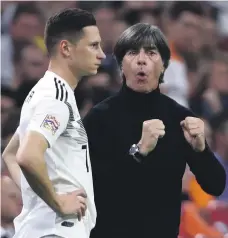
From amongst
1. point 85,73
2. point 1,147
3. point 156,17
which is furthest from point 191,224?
point 156,17

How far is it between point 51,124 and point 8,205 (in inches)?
93.7

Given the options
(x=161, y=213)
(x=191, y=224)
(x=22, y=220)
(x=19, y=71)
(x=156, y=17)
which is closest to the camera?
(x=22, y=220)

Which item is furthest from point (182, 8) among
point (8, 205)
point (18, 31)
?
point (8, 205)

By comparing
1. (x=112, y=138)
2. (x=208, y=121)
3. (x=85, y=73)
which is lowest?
(x=208, y=121)

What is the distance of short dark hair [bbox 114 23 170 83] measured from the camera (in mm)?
4992

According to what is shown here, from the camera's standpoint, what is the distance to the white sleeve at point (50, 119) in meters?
4.22

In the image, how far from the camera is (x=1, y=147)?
7.14 m

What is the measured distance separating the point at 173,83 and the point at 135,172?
4.51 metres

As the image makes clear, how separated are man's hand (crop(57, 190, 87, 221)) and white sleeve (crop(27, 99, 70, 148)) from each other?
26 centimetres

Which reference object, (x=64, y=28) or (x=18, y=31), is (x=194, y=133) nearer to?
(x=64, y=28)

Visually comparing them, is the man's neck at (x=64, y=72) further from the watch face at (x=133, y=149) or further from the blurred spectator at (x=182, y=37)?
the blurred spectator at (x=182, y=37)

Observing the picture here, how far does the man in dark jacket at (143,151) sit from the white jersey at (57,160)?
17.6 inches

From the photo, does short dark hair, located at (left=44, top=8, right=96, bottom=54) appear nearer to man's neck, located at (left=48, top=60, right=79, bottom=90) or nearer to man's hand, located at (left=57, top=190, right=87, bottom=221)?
man's neck, located at (left=48, top=60, right=79, bottom=90)

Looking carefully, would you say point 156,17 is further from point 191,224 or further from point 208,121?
point 191,224
